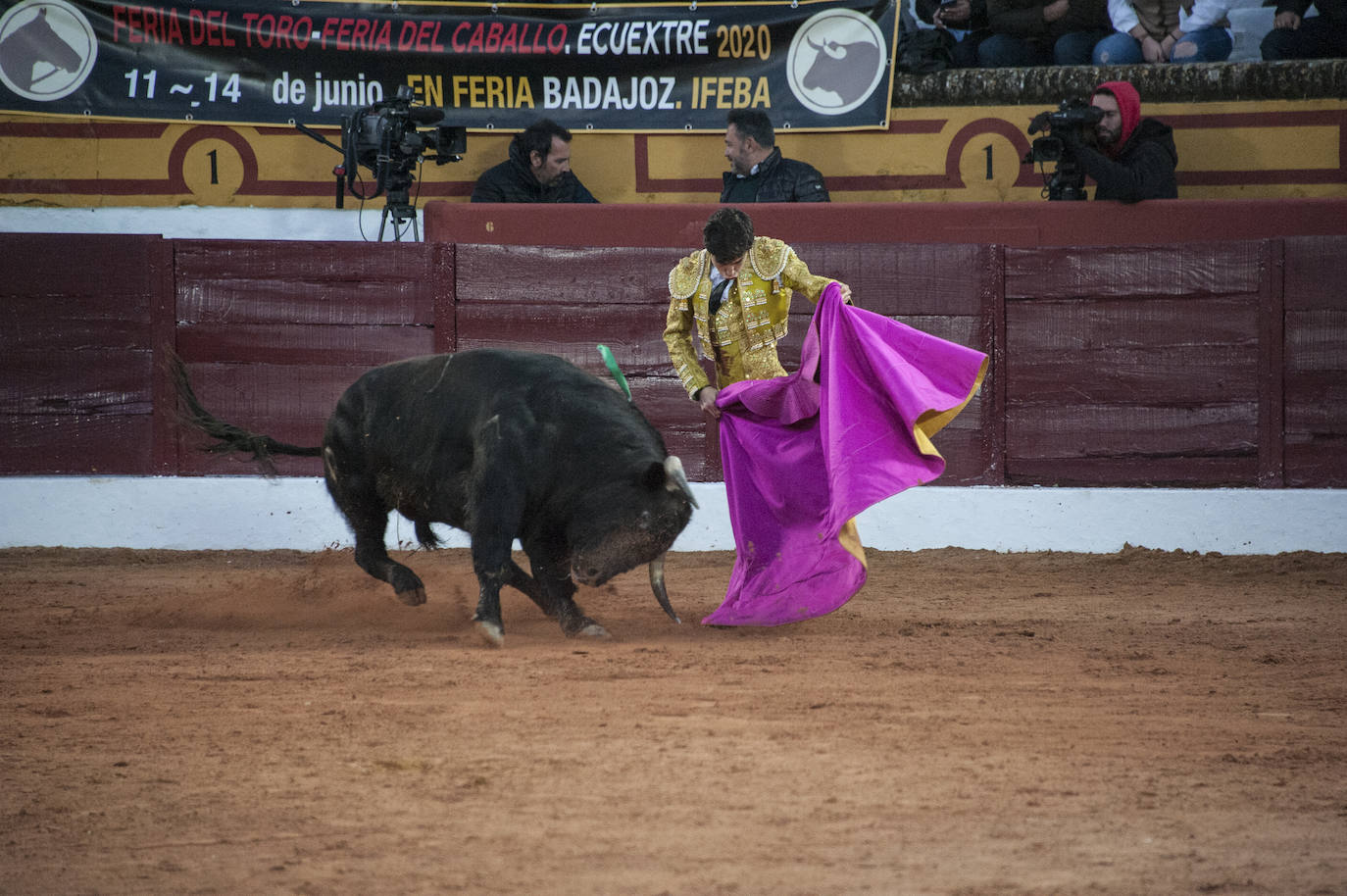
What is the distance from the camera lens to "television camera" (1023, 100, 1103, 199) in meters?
6.23

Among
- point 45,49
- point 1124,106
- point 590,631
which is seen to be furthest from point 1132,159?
point 45,49

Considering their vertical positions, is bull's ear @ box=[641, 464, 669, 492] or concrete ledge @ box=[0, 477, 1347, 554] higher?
bull's ear @ box=[641, 464, 669, 492]

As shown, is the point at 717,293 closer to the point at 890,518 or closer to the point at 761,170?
the point at 890,518

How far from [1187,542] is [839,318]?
265 centimetres

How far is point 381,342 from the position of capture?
6496mm

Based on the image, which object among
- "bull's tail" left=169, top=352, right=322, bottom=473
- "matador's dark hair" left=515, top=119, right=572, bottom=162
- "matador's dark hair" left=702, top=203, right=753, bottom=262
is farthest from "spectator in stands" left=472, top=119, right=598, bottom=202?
"matador's dark hair" left=702, top=203, right=753, bottom=262

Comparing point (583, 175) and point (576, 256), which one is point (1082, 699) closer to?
point (576, 256)

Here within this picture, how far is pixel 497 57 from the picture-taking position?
742cm

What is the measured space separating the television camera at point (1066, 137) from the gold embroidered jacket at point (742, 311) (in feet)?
7.45

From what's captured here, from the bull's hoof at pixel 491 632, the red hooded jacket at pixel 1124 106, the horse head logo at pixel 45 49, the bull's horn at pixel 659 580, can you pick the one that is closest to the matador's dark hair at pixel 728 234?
the bull's horn at pixel 659 580

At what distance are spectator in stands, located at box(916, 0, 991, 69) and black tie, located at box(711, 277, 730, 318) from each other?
3701 mm

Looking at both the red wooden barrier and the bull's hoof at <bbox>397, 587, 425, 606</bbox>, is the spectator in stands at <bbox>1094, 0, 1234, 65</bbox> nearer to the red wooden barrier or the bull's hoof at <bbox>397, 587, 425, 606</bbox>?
the red wooden barrier

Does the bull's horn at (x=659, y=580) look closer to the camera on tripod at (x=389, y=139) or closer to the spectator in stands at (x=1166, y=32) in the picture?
the camera on tripod at (x=389, y=139)

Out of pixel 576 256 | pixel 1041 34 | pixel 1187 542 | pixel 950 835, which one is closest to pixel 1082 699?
pixel 950 835
